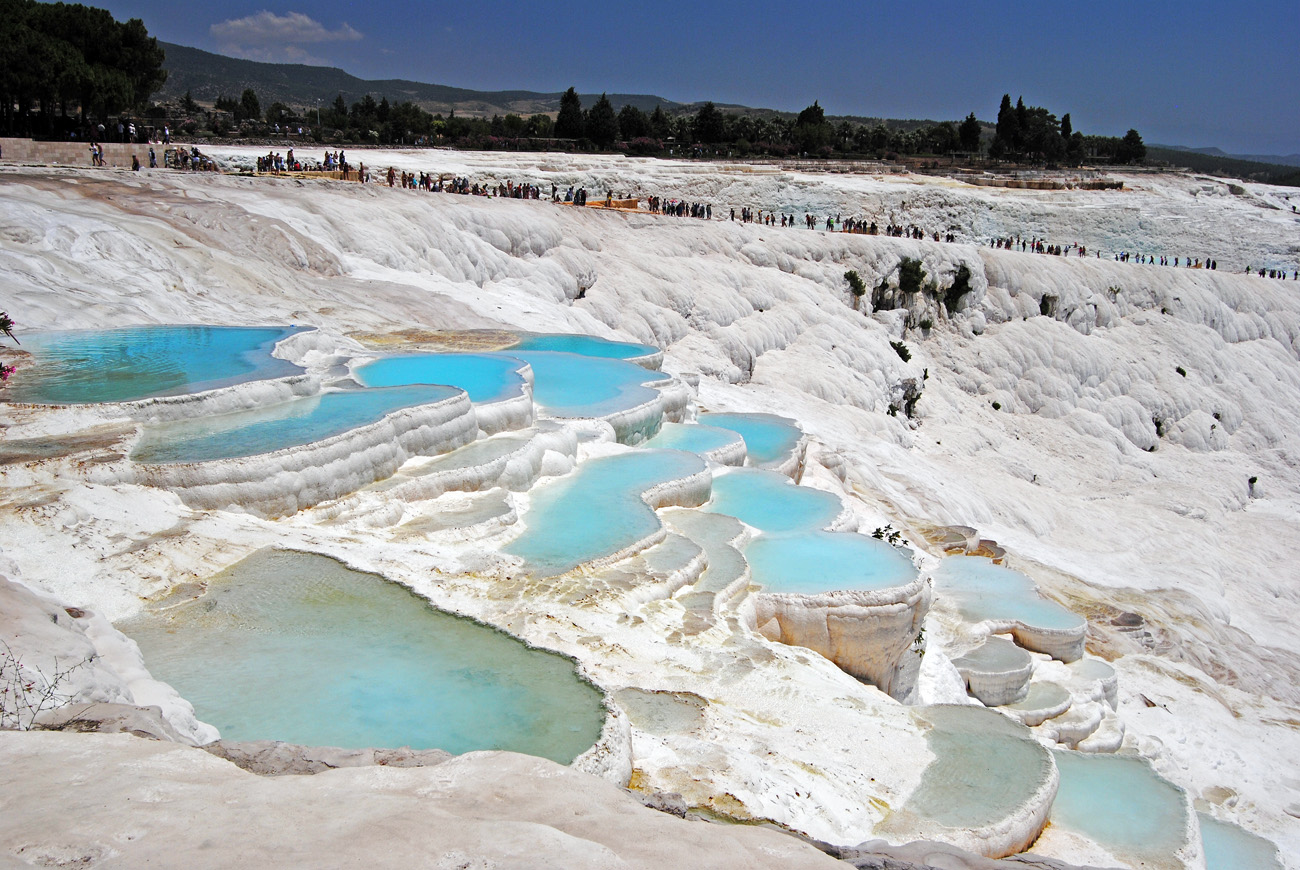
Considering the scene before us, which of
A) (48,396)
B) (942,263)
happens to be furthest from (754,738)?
(942,263)

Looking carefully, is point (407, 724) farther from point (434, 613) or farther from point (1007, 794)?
point (1007, 794)

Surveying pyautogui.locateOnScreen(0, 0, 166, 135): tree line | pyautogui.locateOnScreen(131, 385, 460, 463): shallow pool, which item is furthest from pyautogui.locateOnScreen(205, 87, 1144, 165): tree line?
pyautogui.locateOnScreen(131, 385, 460, 463): shallow pool

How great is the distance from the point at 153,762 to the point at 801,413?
1551 centimetres

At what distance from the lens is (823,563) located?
8.70m

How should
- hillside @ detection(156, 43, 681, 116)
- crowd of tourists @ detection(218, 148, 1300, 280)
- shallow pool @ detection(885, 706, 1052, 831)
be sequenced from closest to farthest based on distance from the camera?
1. shallow pool @ detection(885, 706, 1052, 831)
2. crowd of tourists @ detection(218, 148, 1300, 280)
3. hillside @ detection(156, 43, 681, 116)

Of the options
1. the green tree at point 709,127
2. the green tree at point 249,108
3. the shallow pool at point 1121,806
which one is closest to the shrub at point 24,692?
the shallow pool at point 1121,806

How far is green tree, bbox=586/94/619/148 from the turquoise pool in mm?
43844

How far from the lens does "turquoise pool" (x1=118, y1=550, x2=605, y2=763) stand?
14.8 ft

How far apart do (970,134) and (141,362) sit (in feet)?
184

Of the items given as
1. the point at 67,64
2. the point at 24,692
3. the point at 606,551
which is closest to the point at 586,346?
the point at 606,551

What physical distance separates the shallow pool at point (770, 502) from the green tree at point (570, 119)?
41028 millimetres

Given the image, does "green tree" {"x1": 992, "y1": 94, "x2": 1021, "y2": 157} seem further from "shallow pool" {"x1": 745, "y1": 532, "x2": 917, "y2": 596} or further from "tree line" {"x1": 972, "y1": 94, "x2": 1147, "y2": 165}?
"shallow pool" {"x1": 745, "y1": 532, "x2": 917, "y2": 596}

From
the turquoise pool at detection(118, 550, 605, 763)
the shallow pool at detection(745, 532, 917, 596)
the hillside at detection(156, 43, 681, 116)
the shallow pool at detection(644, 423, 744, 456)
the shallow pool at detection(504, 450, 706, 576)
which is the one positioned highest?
the hillside at detection(156, 43, 681, 116)

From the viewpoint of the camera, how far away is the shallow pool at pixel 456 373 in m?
10.6
